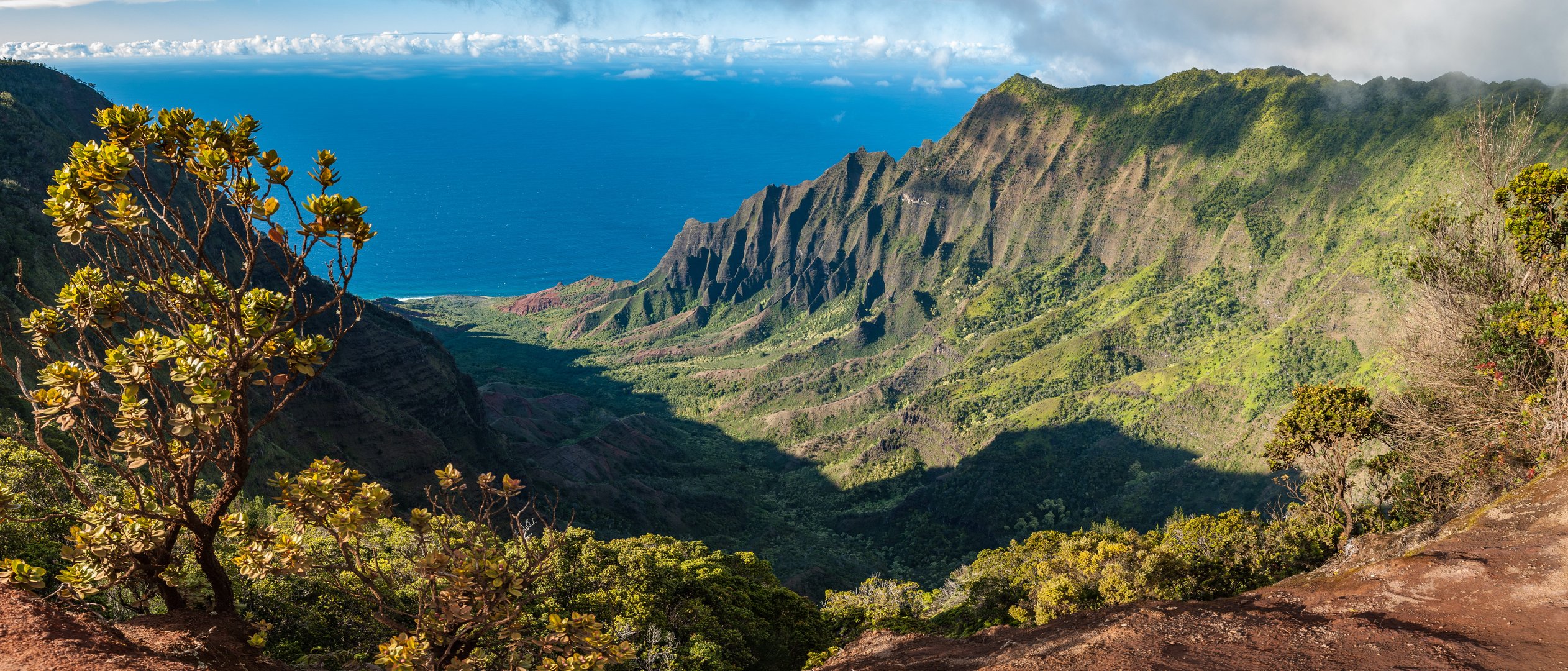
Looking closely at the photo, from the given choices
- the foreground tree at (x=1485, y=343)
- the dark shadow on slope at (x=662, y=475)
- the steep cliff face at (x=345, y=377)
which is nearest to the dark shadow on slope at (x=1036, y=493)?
the dark shadow on slope at (x=662, y=475)

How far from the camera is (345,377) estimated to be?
7550 cm

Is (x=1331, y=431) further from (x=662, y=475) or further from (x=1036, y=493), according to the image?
(x=662, y=475)

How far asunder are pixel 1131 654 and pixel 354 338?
8080 cm

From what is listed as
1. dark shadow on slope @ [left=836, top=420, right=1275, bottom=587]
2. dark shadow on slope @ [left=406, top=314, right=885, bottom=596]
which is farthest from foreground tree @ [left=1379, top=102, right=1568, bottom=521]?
dark shadow on slope @ [left=836, top=420, right=1275, bottom=587]

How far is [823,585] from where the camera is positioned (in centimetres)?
7469

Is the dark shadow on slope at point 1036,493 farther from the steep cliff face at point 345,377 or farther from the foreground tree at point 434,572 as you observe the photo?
the foreground tree at point 434,572

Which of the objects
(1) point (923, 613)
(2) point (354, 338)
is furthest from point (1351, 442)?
(2) point (354, 338)

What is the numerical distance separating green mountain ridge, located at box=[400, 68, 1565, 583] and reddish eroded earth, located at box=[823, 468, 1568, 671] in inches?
873

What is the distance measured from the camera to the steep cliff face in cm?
5800

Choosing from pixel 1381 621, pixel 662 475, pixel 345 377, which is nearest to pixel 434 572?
pixel 1381 621

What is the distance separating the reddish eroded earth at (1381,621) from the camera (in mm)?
19078

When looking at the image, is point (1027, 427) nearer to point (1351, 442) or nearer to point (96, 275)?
point (1351, 442)

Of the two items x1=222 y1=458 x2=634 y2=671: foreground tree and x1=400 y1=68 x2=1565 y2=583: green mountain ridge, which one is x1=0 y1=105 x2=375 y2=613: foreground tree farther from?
x1=400 y1=68 x2=1565 y2=583: green mountain ridge

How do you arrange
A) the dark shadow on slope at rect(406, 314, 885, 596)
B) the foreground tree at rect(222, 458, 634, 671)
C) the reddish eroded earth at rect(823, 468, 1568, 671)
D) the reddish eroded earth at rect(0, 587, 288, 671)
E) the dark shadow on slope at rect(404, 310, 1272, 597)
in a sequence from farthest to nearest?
the dark shadow on slope at rect(404, 310, 1272, 597) → the dark shadow on slope at rect(406, 314, 885, 596) → the reddish eroded earth at rect(823, 468, 1568, 671) → the reddish eroded earth at rect(0, 587, 288, 671) → the foreground tree at rect(222, 458, 634, 671)
